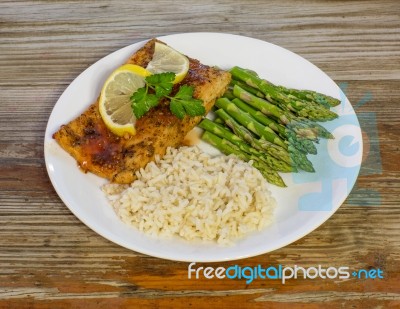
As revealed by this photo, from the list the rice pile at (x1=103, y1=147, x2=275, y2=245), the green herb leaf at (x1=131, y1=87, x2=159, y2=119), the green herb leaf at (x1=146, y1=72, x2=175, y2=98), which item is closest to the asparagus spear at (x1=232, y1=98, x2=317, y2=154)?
the rice pile at (x1=103, y1=147, x2=275, y2=245)

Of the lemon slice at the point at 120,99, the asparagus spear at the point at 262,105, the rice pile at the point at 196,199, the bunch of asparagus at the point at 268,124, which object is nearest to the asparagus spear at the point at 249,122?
the bunch of asparagus at the point at 268,124

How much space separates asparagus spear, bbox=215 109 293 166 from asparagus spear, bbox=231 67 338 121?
1.06 feet

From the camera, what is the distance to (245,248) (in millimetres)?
3080

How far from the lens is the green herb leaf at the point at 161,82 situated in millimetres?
3649

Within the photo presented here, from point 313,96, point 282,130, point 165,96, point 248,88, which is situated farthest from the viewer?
point 248,88

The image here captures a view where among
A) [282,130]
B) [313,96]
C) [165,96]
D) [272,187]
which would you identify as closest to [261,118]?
[282,130]

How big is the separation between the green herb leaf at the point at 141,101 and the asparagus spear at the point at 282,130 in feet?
2.41

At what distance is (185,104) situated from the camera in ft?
12.1

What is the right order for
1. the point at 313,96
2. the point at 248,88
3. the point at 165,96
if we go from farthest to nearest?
the point at 248,88 → the point at 313,96 → the point at 165,96

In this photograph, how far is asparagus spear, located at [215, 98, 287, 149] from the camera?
3.81 metres

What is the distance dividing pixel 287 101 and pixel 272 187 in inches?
29.3

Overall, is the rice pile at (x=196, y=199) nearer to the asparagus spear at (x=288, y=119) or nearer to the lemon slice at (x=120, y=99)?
the lemon slice at (x=120, y=99)

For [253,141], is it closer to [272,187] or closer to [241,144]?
[241,144]

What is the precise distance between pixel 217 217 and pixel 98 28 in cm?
266
